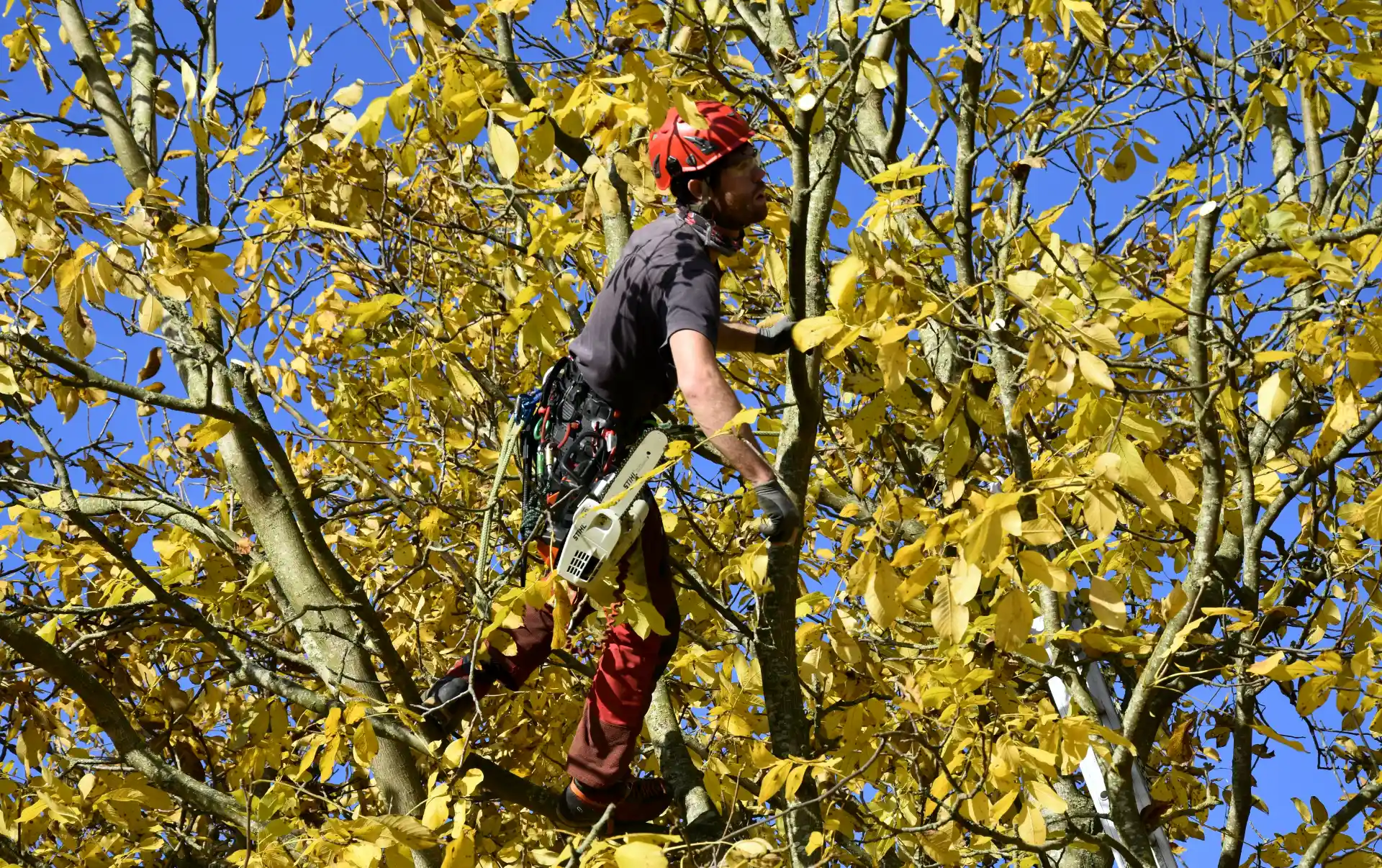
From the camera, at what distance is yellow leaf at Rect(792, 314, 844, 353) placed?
2328 mm

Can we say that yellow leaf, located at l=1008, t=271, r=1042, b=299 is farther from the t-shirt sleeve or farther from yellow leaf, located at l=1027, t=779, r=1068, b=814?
yellow leaf, located at l=1027, t=779, r=1068, b=814

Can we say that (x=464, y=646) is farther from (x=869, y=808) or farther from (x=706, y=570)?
(x=869, y=808)

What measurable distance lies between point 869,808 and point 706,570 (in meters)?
1.41

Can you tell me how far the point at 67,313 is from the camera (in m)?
2.44

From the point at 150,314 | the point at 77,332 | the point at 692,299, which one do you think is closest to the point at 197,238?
Result: the point at 150,314

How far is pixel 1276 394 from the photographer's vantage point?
8.36ft

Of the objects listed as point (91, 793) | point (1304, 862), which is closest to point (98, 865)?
point (91, 793)

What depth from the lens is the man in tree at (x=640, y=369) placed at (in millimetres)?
3273

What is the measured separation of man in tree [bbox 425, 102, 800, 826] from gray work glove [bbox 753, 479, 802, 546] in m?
0.44

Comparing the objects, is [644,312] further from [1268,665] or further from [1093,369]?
[1268,665]

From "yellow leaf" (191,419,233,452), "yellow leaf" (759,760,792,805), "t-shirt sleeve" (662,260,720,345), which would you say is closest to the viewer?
"yellow leaf" (759,760,792,805)

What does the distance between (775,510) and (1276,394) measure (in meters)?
1.05

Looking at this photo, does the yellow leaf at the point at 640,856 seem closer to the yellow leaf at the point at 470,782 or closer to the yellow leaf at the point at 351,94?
the yellow leaf at the point at 470,782

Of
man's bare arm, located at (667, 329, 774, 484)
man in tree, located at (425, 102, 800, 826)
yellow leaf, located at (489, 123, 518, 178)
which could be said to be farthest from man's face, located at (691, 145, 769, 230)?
yellow leaf, located at (489, 123, 518, 178)
